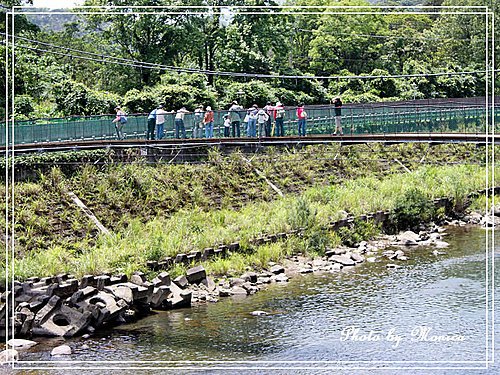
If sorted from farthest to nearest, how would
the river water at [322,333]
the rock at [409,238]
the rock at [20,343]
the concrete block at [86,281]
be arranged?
the rock at [409,238], the concrete block at [86,281], the rock at [20,343], the river water at [322,333]

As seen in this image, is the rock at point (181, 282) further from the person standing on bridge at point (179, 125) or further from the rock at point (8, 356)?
the person standing on bridge at point (179, 125)

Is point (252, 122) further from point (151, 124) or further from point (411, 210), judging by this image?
point (411, 210)

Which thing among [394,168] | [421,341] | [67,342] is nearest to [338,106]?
[421,341]

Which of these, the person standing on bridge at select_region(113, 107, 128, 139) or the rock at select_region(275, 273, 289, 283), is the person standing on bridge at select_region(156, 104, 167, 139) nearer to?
the person standing on bridge at select_region(113, 107, 128, 139)

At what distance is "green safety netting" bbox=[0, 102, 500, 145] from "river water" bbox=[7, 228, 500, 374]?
5538mm

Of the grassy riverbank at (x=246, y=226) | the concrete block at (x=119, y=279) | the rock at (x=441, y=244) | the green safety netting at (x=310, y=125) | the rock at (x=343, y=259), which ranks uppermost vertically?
the green safety netting at (x=310, y=125)

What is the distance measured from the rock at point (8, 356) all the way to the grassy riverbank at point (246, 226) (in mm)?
3563

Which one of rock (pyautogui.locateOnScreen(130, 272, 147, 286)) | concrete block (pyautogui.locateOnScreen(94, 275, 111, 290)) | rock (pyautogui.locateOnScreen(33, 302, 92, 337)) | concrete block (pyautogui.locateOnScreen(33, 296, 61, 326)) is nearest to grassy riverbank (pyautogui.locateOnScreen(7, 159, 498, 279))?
rock (pyautogui.locateOnScreen(130, 272, 147, 286))

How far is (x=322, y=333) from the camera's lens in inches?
648

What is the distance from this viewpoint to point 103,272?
19172 mm

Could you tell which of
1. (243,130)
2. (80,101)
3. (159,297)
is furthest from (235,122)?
(159,297)

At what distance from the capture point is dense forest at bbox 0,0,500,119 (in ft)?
107

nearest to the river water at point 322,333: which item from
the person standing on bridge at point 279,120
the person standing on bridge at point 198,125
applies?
the person standing on bridge at point 279,120

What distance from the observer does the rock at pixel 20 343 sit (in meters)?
15.8
